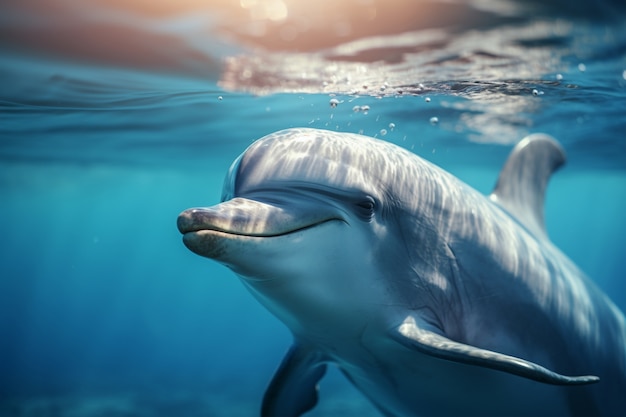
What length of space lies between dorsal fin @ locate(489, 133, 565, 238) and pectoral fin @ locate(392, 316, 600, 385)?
2.61 metres

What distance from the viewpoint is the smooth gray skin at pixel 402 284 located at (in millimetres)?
2705

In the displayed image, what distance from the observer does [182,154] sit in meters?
20.8

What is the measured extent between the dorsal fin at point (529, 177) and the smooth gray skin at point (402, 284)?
0.86 metres

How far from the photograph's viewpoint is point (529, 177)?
568cm

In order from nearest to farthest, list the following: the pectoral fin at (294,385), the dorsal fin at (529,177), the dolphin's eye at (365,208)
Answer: the dolphin's eye at (365,208) < the pectoral fin at (294,385) < the dorsal fin at (529,177)

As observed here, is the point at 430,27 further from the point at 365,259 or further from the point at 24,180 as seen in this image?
the point at 24,180

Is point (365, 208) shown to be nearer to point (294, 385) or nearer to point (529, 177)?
point (294, 385)

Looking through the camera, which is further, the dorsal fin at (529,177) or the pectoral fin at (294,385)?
the dorsal fin at (529,177)

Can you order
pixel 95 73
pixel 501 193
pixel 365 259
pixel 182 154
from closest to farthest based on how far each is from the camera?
1. pixel 365 259
2. pixel 501 193
3. pixel 95 73
4. pixel 182 154

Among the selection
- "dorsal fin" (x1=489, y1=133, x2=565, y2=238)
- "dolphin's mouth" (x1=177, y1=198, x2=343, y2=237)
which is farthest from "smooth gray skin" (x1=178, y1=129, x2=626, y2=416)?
"dorsal fin" (x1=489, y1=133, x2=565, y2=238)

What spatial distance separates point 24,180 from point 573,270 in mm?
30250

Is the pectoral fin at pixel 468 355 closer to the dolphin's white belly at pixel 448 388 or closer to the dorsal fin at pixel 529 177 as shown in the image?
the dolphin's white belly at pixel 448 388

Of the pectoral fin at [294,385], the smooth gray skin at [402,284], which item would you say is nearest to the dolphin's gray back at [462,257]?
the smooth gray skin at [402,284]

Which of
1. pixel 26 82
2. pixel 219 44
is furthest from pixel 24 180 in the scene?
pixel 219 44
